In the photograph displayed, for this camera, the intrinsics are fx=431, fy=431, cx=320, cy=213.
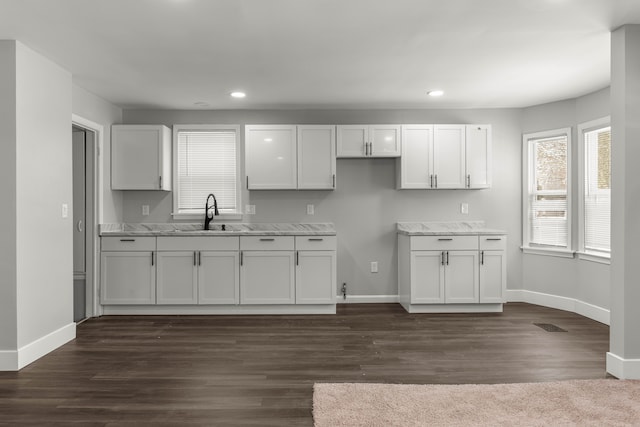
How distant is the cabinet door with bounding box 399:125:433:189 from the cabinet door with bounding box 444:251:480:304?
94cm

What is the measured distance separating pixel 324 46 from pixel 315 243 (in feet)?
7.33

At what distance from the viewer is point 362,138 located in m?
5.18

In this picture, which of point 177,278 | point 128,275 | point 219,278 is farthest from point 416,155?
point 128,275

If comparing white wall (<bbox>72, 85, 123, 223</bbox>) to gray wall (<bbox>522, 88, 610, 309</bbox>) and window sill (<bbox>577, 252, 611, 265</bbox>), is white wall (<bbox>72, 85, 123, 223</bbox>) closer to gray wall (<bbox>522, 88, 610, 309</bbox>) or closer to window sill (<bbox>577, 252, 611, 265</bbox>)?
gray wall (<bbox>522, 88, 610, 309</bbox>)

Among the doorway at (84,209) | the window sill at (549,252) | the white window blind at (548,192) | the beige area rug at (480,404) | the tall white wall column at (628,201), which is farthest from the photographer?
the white window blind at (548,192)

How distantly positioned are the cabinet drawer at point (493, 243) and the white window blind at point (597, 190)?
3.05ft

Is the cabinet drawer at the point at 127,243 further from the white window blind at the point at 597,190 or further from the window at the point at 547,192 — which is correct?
the white window blind at the point at 597,190

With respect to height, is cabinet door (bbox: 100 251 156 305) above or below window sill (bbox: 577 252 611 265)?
below

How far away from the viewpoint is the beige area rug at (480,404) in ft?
7.70

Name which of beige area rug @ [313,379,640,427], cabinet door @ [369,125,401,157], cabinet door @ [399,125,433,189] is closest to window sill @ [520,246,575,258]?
cabinet door @ [399,125,433,189]

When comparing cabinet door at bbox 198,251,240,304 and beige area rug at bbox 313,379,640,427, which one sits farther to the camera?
cabinet door at bbox 198,251,240,304

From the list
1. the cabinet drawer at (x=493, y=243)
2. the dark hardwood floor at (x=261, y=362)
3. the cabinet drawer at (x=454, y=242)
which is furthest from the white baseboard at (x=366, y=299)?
the cabinet drawer at (x=493, y=243)

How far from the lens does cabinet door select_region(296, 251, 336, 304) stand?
486 centimetres

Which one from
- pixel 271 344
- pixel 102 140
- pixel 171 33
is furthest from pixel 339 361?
pixel 102 140
